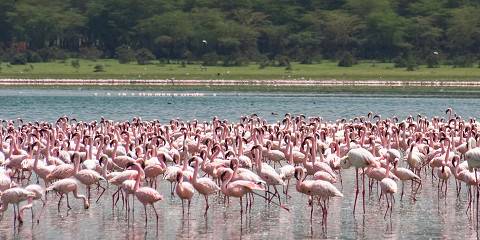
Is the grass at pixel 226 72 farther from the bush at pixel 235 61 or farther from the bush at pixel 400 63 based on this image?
the bush at pixel 235 61

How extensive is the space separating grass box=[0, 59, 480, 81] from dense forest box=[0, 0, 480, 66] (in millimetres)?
4780

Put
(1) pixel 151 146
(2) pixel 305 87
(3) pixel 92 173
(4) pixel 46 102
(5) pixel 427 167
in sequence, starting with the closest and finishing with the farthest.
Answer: (3) pixel 92 173 < (1) pixel 151 146 < (5) pixel 427 167 < (4) pixel 46 102 < (2) pixel 305 87

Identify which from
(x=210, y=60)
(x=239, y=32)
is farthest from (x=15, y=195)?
(x=239, y=32)

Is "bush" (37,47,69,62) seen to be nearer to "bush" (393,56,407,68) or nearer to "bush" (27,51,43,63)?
"bush" (27,51,43,63)

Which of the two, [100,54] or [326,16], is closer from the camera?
[100,54]

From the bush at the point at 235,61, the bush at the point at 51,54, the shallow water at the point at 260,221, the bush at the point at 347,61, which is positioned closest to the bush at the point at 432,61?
the bush at the point at 347,61

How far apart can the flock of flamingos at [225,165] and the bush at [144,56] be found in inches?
2554

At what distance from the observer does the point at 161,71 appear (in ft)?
292

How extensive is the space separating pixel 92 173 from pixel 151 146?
12.3 feet

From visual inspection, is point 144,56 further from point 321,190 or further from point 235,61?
point 321,190

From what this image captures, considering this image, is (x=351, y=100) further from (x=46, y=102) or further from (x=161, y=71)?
(x=161, y=71)

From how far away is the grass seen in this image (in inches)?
3324

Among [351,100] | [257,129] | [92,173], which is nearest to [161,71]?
[351,100]

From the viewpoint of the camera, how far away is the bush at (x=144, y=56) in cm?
9613
